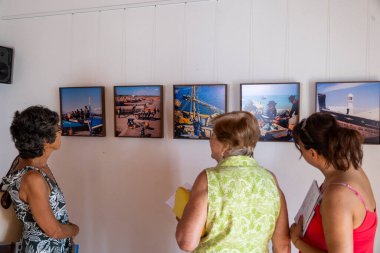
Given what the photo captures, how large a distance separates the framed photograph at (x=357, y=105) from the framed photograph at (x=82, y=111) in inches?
57.7

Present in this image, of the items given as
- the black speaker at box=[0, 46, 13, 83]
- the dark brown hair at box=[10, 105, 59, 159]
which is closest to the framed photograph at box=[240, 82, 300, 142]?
the dark brown hair at box=[10, 105, 59, 159]

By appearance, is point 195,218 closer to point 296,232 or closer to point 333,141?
point 296,232

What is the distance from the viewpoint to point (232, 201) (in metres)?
1.07

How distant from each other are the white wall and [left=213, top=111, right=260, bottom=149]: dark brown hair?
0.82 m

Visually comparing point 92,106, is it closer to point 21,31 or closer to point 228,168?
point 21,31

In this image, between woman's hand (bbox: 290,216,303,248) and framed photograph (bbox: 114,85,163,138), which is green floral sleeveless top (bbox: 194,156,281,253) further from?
framed photograph (bbox: 114,85,163,138)

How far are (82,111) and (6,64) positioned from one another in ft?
2.37

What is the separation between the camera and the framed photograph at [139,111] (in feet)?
6.81

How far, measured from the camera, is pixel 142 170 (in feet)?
7.11

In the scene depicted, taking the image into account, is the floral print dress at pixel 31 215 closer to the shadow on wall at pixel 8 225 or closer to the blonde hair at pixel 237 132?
the shadow on wall at pixel 8 225

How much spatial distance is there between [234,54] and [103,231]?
1540 millimetres

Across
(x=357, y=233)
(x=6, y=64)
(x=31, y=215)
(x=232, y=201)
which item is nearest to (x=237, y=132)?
(x=232, y=201)

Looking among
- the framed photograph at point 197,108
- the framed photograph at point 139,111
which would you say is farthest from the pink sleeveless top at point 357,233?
the framed photograph at point 139,111

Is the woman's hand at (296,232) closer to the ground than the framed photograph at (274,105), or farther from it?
closer to the ground
